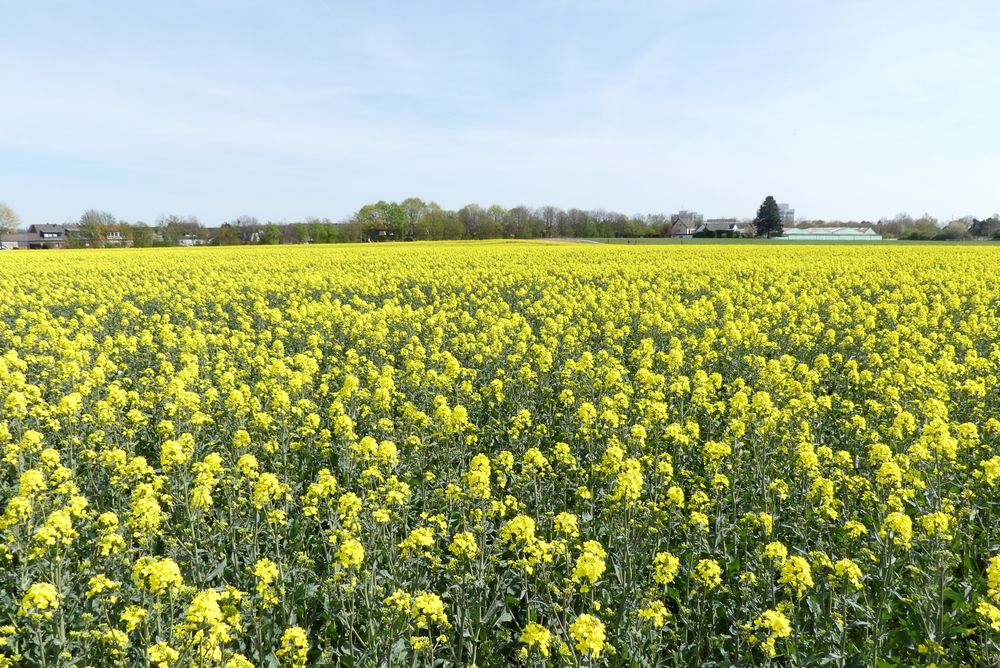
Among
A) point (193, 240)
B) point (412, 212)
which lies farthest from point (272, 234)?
point (412, 212)

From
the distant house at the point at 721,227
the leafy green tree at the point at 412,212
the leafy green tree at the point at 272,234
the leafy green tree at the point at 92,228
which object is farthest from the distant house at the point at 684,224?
the leafy green tree at the point at 92,228

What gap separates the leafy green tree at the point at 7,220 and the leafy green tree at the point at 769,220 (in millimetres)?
157236

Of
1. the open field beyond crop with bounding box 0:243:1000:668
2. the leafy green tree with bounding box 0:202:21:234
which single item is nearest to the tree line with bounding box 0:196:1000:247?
the leafy green tree with bounding box 0:202:21:234

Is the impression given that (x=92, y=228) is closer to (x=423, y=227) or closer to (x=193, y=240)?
(x=193, y=240)

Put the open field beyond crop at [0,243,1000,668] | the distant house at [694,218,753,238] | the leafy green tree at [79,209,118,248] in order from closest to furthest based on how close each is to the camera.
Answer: the open field beyond crop at [0,243,1000,668] → the leafy green tree at [79,209,118,248] → the distant house at [694,218,753,238]

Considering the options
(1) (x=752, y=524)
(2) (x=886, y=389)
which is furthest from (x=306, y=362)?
(2) (x=886, y=389)

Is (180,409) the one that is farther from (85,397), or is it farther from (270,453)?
(85,397)

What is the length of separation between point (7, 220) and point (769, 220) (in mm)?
159451

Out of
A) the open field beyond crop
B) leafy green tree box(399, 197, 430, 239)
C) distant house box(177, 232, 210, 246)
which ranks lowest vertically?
the open field beyond crop

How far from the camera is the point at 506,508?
5812 millimetres

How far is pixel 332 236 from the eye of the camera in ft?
331

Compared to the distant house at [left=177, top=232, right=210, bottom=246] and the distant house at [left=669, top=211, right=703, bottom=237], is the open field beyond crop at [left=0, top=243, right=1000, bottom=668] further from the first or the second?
the distant house at [left=669, top=211, right=703, bottom=237]

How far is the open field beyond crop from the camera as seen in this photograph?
439cm

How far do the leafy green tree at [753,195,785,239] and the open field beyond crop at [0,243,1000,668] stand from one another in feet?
352
